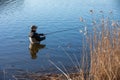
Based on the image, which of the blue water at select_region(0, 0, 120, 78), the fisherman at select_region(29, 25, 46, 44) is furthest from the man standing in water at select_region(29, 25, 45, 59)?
the blue water at select_region(0, 0, 120, 78)

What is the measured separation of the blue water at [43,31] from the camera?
1174 cm

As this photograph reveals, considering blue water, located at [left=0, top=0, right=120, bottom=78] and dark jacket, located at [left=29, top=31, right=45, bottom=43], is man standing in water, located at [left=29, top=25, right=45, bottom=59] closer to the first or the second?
dark jacket, located at [left=29, top=31, right=45, bottom=43]

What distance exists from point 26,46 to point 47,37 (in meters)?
1.86

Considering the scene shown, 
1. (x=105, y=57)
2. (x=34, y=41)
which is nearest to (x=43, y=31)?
(x=34, y=41)

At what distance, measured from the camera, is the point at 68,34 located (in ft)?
51.8

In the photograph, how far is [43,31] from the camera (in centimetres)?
1652

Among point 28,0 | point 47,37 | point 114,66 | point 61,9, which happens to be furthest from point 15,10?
point 114,66

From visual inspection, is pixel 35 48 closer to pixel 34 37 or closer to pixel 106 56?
pixel 34 37

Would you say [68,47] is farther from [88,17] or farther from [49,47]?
[88,17]

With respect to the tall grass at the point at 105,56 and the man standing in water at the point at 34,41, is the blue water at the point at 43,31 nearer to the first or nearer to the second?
the man standing in water at the point at 34,41

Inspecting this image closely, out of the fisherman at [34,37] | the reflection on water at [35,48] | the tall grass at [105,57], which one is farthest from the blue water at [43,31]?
the tall grass at [105,57]

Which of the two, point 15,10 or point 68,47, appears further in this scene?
point 15,10

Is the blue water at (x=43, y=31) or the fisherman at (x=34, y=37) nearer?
the blue water at (x=43, y=31)

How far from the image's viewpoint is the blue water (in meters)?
11.7
